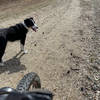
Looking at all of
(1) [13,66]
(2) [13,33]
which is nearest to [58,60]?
(1) [13,66]

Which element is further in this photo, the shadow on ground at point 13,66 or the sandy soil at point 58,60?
the shadow on ground at point 13,66

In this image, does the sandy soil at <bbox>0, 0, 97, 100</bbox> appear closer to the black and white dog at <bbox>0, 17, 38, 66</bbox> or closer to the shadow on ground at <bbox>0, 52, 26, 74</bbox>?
→ the shadow on ground at <bbox>0, 52, 26, 74</bbox>

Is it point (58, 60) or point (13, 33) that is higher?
point (13, 33)

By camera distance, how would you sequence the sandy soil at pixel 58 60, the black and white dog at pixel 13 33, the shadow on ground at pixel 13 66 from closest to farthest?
the sandy soil at pixel 58 60 → the black and white dog at pixel 13 33 → the shadow on ground at pixel 13 66

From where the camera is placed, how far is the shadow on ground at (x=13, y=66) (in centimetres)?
477

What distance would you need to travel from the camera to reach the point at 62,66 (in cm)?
476

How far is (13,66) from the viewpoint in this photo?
5.00 meters

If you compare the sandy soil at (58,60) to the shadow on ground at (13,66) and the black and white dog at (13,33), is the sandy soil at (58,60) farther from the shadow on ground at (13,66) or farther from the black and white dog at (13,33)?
the black and white dog at (13,33)

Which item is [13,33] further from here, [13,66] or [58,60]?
[58,60]

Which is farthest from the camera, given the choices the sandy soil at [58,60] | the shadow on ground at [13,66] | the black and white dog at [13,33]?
the shadow on ground at [13,66]

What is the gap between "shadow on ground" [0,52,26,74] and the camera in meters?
4.77

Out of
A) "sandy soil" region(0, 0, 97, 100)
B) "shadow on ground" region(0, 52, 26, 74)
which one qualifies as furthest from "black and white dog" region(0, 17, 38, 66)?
"sandy soil" region(0, 0, 97, 100)

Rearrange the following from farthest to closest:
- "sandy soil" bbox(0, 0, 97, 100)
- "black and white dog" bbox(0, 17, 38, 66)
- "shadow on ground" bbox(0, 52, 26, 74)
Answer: "shadow on ground" bbox(0, 52, 26, 74), "black and white dog" bbox(0, 17, 38, 66), "sandy soil" bbox(0, 0, 97, 100)

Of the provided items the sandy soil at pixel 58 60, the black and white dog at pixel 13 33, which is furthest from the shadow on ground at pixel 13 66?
the black and white dog at pixel 13 33
